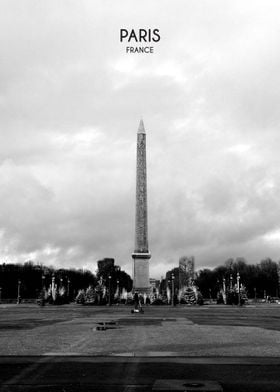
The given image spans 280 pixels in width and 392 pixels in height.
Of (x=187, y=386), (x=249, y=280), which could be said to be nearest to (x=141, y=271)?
(x=187, y=386)

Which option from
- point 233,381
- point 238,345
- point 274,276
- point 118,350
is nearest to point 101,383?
point 233,381

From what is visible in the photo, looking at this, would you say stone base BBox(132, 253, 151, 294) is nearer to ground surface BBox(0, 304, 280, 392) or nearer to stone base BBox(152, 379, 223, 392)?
ground surface BBox(0, 304, 280, 392)

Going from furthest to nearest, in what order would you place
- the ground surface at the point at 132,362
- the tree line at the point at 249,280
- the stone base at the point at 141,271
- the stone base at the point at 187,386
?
the tree line at the point at 249,280, the stone base at the point at 141,271, the ground surface at the point at 132,362, the stone base at the point at 187,386

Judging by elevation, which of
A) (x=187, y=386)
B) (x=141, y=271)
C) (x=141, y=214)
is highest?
(x=141, y=214)

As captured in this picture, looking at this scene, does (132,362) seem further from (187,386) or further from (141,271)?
(141,271)

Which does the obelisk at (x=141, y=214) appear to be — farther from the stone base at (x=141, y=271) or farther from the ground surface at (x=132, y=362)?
the ground surface at (x=132, y=362)

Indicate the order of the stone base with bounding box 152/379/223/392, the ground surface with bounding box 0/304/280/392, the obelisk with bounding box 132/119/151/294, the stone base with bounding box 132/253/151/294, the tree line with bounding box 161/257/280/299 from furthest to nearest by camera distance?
the tree line with bounding box 161/257/280/299 → the stone base with bounding box 132/253/151/294 → the obelisk with bounding box 132/119/151/294 → the ground surface with bounding box 0/304/280/392 → the stone base with bounding box 152/379/223/392

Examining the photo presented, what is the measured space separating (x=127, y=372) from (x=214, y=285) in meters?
166

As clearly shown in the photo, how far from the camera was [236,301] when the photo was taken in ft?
273

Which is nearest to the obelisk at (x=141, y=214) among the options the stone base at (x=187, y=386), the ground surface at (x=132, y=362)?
the ground surface at (x=132, y=362)

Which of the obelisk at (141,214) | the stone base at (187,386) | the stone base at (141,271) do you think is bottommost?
the stone base at (187,386)

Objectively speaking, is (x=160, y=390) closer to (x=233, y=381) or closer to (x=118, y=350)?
(x=233, y=381)

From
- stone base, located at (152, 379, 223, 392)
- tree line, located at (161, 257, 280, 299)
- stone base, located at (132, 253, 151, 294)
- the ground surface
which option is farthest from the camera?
tree line, located at (161, 257, 280, 299)

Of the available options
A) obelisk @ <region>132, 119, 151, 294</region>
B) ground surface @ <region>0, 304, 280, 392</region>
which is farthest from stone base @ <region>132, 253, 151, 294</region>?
ground surface @ <region>0, 304, 280, 392</region>
